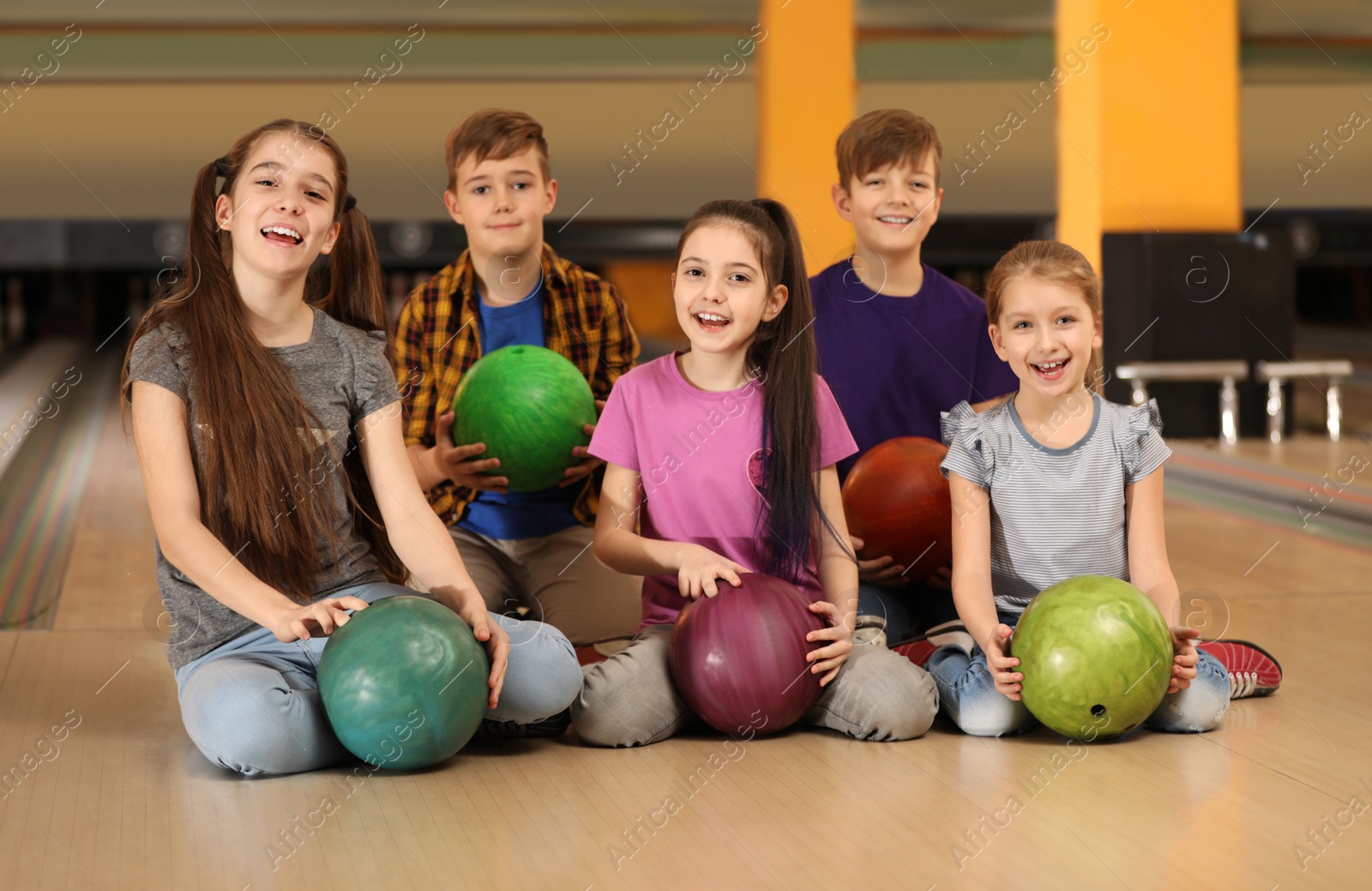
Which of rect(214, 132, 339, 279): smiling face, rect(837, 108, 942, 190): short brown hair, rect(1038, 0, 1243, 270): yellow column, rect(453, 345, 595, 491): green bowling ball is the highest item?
rect(1038, 0, 1243, 270): yellow column

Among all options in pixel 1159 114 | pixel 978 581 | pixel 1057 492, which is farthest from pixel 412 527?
pixel 1159 114

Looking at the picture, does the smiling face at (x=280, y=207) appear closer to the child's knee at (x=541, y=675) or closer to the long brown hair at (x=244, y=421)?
the long brown hair at (x=244, y=421)

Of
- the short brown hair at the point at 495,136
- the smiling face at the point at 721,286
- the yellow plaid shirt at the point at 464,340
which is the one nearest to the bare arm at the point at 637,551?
the smiling face at the point at 721,286

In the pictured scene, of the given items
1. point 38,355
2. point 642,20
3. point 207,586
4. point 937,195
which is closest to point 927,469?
point 937,195

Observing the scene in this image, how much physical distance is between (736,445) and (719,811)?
0.54 m

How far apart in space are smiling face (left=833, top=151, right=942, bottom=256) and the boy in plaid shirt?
17.0 inches

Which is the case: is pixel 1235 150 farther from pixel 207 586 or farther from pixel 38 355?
pixel 38 355

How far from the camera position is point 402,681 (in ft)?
4.75

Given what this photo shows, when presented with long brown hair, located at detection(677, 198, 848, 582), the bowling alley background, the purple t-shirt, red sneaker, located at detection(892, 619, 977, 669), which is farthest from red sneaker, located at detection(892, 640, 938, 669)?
the bowling alley background

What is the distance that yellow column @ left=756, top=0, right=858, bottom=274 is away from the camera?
19.2ft

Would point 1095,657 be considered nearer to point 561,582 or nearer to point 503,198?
point 561,582

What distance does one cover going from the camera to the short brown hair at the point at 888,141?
212 cm

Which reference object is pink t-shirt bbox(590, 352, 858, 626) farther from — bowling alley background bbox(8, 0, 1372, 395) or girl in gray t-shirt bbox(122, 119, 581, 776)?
bowling alley background bbox(8, 0, 1372, 395)

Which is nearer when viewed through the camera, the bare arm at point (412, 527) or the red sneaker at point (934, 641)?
the bare arm at point (412, 527)
